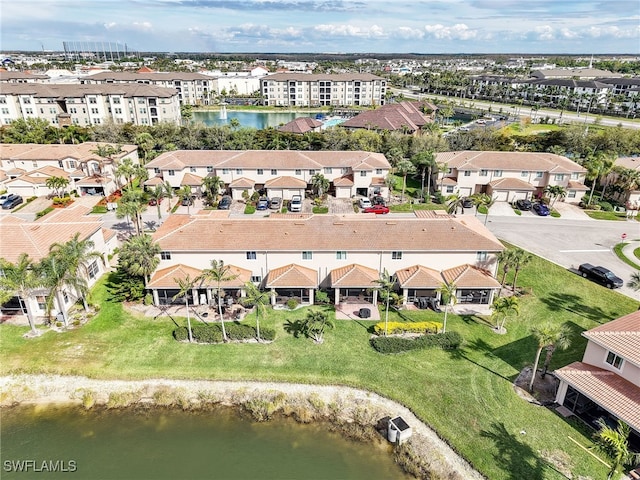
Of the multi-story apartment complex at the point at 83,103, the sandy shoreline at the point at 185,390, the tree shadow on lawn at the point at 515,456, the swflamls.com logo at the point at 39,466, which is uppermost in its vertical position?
the multi-story apartment complex at the point at 83,103

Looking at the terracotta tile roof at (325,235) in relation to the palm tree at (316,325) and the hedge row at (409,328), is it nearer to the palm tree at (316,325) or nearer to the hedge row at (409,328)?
the palm tree at (316,325)

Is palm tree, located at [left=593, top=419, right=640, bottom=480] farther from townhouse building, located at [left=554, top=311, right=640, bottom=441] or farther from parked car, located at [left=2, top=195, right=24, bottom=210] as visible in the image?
parked car, located at [left=2, top=195, right=24, bottom=210]

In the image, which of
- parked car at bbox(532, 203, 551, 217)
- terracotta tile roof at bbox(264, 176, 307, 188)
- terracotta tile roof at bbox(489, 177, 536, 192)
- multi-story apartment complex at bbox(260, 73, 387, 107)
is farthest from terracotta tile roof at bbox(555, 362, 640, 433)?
multi-story apartment complex at bbox(260, 73, 387, 107)

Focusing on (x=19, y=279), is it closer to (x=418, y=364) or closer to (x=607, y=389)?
(x=418, y=364)

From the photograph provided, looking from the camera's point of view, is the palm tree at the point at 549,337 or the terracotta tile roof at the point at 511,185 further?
the terracotta tile roof at the point at 511,185

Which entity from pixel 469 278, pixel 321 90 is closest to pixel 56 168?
pixel 469 278

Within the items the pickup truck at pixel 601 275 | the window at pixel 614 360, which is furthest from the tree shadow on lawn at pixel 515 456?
the pickup truck at pixel 601 275

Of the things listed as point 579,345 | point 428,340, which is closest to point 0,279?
point 428,340

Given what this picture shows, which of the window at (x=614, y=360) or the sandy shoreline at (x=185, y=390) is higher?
the window at (x=614, y=360)

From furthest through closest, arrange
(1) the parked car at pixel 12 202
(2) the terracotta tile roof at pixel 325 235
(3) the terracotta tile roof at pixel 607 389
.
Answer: (1) the parked car at pixel 12 202
(2) the terracotta tile roof at pixel 325 235
(3) the terracotta tile roof at pixel 607 389
